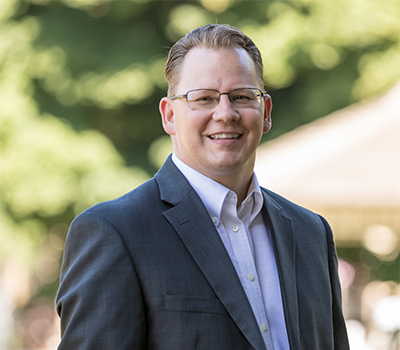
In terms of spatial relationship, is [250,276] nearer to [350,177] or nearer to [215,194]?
[215,194]

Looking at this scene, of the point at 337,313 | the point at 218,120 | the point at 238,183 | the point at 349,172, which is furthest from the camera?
the point at 349,172

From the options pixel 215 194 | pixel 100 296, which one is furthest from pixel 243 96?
pixel 100 296

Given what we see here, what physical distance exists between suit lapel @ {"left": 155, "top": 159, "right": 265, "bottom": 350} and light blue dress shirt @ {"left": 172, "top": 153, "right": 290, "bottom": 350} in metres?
0.06

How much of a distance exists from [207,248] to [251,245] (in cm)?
24

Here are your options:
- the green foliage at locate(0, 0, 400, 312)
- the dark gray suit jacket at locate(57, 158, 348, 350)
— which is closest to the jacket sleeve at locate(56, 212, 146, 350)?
the dark gray suit jacket at locate(57, 158, 348, 350)

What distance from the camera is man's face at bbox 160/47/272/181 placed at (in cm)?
205

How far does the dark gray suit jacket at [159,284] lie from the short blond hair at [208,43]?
38cm

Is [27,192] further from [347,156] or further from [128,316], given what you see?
[128,316]

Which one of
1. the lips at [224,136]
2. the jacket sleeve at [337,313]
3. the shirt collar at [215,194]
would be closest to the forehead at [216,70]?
the lips at [224,136]

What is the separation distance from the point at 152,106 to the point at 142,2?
5.48 ft

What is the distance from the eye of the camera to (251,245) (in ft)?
6.97

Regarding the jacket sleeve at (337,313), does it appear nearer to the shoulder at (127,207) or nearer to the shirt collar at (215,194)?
the shirt collar at (215,194)

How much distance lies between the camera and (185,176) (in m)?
2.15

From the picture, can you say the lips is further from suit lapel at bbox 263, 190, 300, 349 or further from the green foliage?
the green foliage
